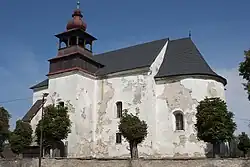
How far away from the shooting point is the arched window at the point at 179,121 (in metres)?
33.2

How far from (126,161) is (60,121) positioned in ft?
31.5

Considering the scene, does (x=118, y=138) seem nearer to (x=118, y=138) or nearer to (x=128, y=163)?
(x=118, y=138)

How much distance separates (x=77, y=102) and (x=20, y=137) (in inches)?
261

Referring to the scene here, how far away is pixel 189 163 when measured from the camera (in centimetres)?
2292

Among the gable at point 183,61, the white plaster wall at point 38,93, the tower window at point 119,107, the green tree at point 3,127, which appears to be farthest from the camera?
the white plaster wall at point 38,93

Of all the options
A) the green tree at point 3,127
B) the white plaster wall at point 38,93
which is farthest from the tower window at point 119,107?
the green tree at point 3,127

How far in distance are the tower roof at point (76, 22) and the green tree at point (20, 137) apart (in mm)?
12096

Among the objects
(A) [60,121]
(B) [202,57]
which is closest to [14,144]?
(A) [60,121]

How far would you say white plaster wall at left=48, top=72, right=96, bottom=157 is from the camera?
3431 cm

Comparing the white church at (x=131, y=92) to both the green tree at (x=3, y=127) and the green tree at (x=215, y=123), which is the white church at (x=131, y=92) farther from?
the green tree at (x=215, y=123)

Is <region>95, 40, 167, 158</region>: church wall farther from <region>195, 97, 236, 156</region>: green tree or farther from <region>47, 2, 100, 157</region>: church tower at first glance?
<region>195, 97, 236, 156</region>: green tree

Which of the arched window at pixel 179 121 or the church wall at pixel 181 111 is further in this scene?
the arched window at pixel 179 121

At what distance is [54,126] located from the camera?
31297 mm

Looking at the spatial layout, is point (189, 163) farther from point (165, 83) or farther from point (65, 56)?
point (65, 56)
